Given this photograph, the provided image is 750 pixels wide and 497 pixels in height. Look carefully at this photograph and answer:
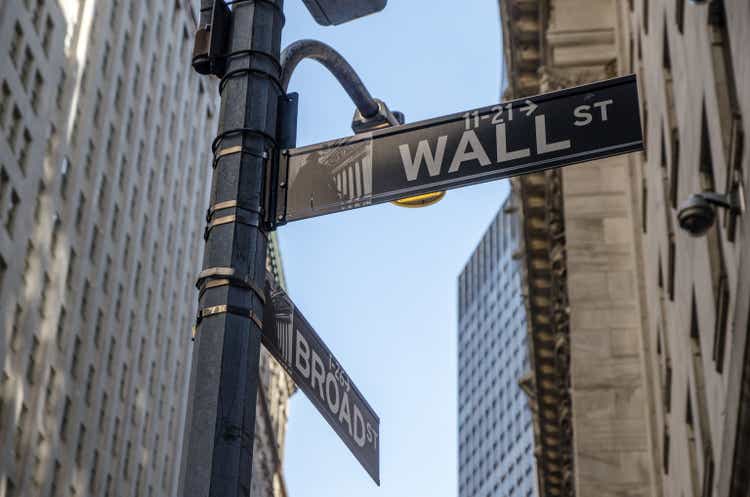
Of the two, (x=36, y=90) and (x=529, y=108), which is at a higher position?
(x=36, y=90)

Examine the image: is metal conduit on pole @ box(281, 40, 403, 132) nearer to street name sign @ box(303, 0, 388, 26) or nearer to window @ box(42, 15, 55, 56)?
street name sign @ box(303, 0, 388, 26)

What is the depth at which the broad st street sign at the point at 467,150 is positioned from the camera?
6.73 m

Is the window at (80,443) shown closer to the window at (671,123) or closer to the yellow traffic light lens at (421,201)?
the window at (671,123)

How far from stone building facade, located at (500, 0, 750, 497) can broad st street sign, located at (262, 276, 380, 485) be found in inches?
189

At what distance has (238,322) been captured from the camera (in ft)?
20.9

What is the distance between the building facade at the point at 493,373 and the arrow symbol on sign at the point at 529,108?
11484 cm

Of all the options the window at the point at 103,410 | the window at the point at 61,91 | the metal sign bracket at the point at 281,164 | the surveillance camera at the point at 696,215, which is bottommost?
the metal sign bracket at the point at 281,164

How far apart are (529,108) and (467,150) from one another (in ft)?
1.39

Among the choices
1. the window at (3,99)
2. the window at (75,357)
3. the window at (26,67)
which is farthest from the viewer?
the window at (75,357)

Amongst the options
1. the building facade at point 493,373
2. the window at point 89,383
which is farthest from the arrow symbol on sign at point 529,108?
the building facade at point 493,373

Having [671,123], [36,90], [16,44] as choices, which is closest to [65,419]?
[36,90]

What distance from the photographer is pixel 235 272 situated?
646cm

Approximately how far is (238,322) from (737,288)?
717cm

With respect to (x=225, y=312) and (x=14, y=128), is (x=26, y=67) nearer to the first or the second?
(x=14, y=128)
